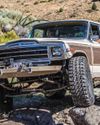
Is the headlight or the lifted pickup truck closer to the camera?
the lifted pickup truck

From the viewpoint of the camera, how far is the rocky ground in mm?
9508

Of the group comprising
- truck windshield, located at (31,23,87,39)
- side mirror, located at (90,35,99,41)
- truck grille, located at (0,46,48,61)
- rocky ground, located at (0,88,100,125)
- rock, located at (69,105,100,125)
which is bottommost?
rocky ground, located at (0,88,100,125)

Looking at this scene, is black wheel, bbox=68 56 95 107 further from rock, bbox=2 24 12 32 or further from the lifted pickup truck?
rock, bbox=2 24 12 32

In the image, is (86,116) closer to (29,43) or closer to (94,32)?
(29,43)

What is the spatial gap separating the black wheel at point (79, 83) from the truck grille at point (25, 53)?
0.59 metres

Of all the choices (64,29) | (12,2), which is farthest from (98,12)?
(64,29)

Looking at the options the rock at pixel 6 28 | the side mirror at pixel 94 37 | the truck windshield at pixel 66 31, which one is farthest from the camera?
the rock at pixel 6 28

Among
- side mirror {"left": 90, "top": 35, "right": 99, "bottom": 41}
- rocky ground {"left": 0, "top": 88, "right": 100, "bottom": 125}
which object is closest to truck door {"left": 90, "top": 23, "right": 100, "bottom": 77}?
side mirror {"left": 90, "top": 35, "right": 99, "bottom": 41}

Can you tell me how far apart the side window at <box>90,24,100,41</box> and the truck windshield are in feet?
0.64

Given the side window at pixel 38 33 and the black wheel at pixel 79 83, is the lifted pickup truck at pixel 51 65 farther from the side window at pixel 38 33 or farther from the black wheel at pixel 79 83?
the side window at pixel 38 33

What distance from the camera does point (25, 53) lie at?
963 cm

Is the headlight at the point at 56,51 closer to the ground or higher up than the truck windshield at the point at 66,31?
closer to the ground

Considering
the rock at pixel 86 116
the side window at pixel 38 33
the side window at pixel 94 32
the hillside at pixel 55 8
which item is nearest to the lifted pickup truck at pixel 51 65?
the rock at pixel 86 116

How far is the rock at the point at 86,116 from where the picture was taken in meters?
9.20
